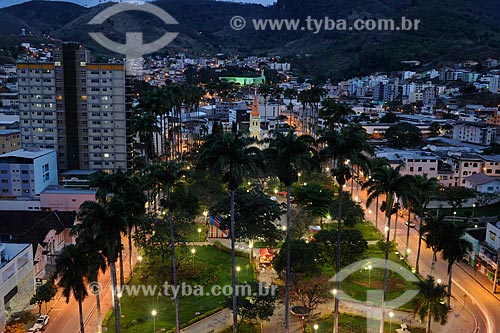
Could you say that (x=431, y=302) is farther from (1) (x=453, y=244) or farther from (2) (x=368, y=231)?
(2) (x=368, y=231)

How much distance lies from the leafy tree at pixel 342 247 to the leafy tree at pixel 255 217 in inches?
193

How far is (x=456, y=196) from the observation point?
7056 cm

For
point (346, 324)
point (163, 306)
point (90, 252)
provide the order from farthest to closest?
point (163, 306)
point (346, 324)
point (90, 252)

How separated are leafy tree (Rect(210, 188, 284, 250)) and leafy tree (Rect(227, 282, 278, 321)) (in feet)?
37.0

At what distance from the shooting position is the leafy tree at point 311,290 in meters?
39.5

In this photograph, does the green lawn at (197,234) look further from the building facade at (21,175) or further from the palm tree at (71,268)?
the building facade at (21,175)

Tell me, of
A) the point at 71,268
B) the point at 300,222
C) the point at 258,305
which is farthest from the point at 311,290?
the point at 71,268

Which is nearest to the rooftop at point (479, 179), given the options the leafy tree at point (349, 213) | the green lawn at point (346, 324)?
the leafy tree at point (349, 213)

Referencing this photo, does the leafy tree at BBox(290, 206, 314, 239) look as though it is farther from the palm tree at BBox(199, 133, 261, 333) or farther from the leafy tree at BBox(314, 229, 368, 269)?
the palm tree at BBox(199, 133, 261, 333)

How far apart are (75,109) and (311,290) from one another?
57.6 m

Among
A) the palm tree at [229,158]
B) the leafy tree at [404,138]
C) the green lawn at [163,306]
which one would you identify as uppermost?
the palm tree at [229,158]

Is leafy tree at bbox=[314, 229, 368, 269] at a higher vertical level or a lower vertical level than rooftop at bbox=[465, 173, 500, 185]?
lower

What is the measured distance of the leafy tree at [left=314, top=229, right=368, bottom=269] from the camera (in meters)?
48.0
